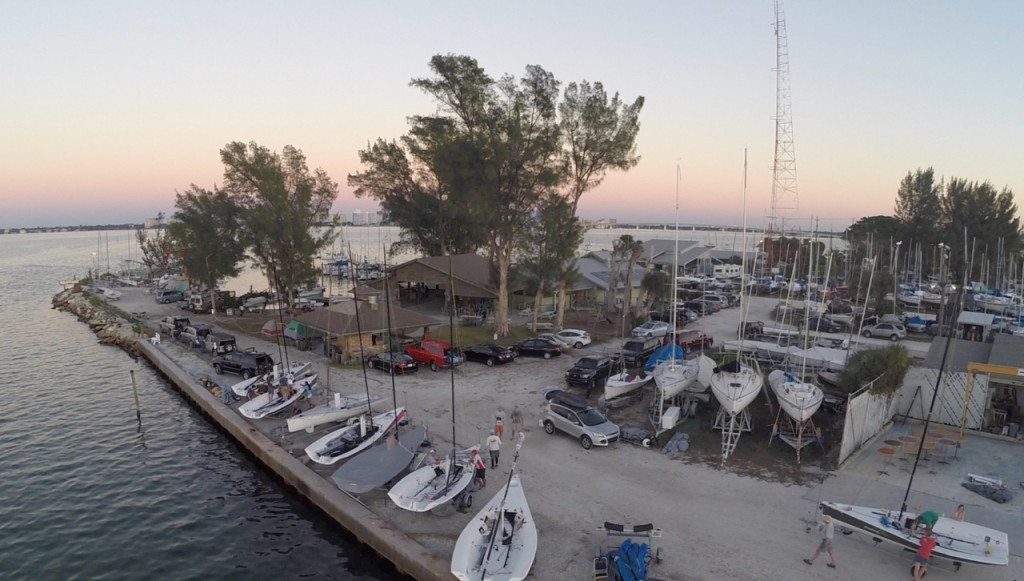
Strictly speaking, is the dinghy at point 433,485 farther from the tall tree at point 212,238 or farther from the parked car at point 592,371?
the tall tree at point 212,238

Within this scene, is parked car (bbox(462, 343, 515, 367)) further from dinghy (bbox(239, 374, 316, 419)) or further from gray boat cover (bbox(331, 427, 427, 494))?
gray boat cover (bbox(331, 427, 427, 494))

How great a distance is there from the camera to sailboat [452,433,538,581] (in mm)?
10445

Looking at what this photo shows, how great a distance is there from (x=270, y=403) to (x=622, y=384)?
13.9 m

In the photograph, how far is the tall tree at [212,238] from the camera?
1805 inches

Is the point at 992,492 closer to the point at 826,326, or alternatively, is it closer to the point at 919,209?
the point at 826,326

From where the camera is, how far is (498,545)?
439 inches

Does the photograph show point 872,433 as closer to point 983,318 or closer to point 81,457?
point 983,318

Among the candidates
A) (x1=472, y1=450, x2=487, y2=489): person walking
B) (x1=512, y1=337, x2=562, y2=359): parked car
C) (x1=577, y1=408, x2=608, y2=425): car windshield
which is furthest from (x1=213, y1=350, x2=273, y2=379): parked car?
(x1=577, y1=408, x2=608, y2=425): car windshield

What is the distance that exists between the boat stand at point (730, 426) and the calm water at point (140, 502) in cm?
1073

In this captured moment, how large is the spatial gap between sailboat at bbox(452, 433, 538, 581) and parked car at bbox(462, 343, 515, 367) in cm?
1538

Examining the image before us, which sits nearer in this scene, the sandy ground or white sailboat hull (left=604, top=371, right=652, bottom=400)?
the sandy ground

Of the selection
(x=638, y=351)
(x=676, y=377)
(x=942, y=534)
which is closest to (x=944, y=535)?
(x=942, y=534)

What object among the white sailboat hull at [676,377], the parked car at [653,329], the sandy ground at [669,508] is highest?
the white sailboat hull at [676,377]

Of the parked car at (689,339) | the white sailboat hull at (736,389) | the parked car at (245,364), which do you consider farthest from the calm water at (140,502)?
the parked car at (689,339)
